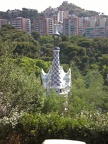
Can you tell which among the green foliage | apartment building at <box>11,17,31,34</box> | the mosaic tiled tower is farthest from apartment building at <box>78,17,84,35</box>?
the green foliage

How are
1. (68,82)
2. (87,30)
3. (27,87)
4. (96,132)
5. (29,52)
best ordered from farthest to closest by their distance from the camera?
(87,30) → (29,52) → (68,82) → (27,87) → (96,132)

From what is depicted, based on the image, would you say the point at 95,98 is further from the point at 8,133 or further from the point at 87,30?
the point at 87,30

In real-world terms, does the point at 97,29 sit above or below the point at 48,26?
below

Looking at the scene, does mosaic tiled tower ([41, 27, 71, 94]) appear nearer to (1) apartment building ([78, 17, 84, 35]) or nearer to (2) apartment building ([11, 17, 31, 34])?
(2) apartment building ([11, 17, 31, 34])

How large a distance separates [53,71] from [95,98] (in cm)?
231

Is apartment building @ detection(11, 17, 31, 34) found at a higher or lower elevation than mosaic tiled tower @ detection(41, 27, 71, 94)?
higher

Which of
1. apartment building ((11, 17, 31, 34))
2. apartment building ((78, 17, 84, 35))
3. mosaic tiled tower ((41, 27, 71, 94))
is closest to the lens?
mosaic tiled tower ((41, 27, 71, 94))

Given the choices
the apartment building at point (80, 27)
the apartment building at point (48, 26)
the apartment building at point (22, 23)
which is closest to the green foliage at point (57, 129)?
the apartment building at point (48, 26)

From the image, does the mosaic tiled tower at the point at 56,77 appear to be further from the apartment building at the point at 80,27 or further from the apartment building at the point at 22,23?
the apartment building at the point at 80,27

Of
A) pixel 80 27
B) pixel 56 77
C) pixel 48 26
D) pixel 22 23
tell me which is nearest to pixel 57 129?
pixel 56 77

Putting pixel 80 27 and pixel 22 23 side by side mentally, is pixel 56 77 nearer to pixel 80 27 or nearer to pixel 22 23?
pixel 22 23

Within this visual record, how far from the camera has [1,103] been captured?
7.05 metres

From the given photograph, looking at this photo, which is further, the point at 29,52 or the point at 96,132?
the point at 29,52

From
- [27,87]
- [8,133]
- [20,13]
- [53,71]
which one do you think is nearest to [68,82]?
[53,71]
